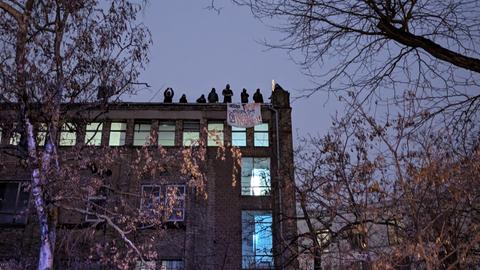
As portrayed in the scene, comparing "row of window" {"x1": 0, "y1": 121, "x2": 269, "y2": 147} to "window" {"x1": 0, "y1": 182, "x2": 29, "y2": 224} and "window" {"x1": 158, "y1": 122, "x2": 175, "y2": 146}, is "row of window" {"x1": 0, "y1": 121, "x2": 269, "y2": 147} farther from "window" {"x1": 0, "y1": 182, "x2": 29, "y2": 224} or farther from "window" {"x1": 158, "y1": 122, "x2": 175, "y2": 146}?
"window" {"x1": 0, "y1": 182, "x2": 29, "y2": 224}

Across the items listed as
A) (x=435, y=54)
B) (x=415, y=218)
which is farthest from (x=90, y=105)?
(x=435, y=54)

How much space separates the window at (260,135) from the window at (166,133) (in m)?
4.56

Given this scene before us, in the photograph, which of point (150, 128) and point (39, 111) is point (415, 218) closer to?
point (39, 111)

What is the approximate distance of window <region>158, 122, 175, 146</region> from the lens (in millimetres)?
29847

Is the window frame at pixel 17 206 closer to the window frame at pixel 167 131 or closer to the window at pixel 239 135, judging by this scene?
the window frame at pixel 167 131

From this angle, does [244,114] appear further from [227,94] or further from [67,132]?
[67,132]

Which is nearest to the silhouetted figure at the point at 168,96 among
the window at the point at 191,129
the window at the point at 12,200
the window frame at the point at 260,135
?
the window at the point at 191,129

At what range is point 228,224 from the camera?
1099 inches

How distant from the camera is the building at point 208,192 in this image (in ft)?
88.2

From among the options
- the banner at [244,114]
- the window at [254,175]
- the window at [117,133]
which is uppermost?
the banner at [244,114]

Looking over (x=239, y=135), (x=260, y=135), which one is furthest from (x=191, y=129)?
(x=260, y=135)

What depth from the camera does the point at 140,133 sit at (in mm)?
30031

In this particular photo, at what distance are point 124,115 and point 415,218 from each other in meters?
22.5

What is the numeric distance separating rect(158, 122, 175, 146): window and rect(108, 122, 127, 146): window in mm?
1948
